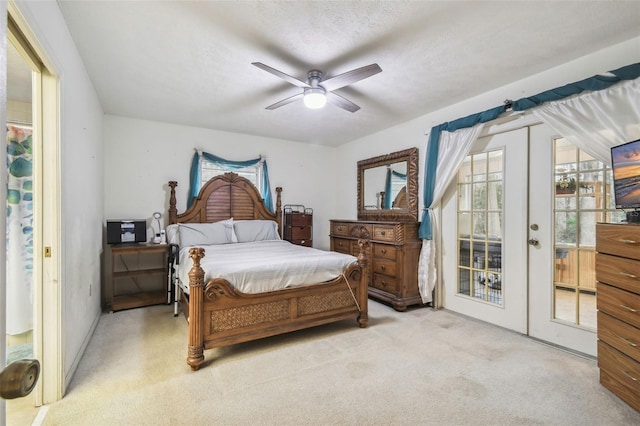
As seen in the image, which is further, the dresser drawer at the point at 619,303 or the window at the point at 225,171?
the window at the point at 225,171

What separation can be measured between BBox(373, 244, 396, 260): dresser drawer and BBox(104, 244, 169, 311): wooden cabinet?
269 centimetres

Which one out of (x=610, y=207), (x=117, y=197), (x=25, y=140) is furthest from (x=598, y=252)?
(x=117, y=197)

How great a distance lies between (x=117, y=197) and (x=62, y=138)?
7.58ft

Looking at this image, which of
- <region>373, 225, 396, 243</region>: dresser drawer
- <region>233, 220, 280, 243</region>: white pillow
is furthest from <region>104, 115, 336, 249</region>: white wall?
<region>373, 225, 396, 243</region>: dresser drawer

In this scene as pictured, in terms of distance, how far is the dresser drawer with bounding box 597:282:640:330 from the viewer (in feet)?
5.91

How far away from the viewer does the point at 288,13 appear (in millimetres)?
1929

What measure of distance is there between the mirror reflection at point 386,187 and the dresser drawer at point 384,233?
1.79ft

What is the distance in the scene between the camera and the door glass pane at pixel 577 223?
7.97ft

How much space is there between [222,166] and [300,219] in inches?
58.6

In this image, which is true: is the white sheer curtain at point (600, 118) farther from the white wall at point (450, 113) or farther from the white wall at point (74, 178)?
the white wall at point (74, 178)

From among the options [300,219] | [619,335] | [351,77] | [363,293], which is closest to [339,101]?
[351,77]

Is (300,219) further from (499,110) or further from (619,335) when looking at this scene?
(619,335)

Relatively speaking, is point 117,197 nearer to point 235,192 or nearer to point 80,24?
point 235,192

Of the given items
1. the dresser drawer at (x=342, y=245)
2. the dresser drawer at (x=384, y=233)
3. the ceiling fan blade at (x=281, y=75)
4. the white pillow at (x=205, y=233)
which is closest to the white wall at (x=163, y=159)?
the white pillow at (x=205, y=233)
